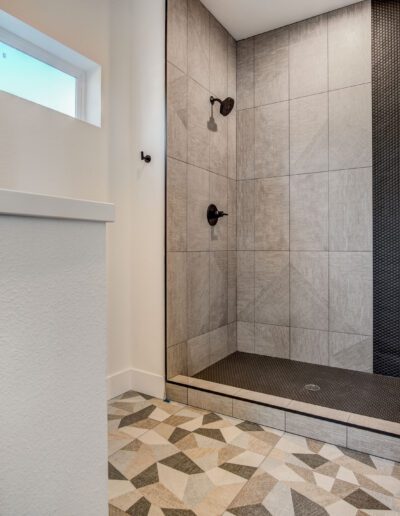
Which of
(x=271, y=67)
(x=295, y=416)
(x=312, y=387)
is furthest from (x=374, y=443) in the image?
(x=271, y=67)

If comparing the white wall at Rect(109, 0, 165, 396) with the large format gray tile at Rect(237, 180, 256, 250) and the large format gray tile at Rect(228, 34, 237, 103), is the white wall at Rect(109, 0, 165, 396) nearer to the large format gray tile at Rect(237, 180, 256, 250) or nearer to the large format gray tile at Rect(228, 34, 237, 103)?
the large format gray tile at Rect(228, 34, 237, 103)

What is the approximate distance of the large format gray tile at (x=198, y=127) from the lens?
2.43m

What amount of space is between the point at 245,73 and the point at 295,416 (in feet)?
8.42

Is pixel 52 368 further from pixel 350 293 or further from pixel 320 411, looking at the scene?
pixel 350 293

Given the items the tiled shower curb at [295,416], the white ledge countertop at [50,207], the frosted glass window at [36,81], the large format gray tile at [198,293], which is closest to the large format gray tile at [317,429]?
the tiled shower curb at [295,416]

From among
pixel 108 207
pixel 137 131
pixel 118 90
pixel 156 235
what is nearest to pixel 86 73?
pixel 118 90

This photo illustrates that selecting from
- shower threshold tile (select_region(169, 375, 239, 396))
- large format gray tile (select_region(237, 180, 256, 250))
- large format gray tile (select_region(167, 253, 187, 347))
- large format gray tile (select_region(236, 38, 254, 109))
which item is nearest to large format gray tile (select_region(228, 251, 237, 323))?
large format gray tile (select_region(237, 180, 256, 250))

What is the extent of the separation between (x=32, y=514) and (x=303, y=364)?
2.27 meters

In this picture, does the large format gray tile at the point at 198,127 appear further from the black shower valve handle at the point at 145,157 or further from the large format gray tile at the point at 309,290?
the large format gray tile at the point at 309,290

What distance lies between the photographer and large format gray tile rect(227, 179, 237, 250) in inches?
114

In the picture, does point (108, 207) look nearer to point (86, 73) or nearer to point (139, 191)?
point (139, 191)

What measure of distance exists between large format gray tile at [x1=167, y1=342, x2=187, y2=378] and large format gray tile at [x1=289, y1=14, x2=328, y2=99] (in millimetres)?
2033

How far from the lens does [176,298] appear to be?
2.30m

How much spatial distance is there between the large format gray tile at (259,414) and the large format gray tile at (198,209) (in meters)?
1.03
